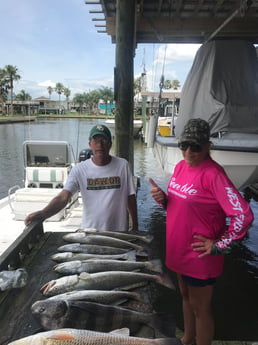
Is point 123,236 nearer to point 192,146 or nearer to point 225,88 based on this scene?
point 192,146

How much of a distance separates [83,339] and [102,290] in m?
0.49

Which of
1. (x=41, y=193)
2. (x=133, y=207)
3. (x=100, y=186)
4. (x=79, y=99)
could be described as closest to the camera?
(x=100, y=186)

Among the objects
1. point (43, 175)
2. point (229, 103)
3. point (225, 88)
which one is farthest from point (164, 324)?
point (43, 175)

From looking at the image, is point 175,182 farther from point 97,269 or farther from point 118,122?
point 118,122

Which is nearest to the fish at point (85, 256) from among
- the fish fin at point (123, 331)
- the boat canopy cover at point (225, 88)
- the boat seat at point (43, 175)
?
the fish fin at point (123, 331)

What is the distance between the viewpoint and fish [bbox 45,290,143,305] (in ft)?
5.50

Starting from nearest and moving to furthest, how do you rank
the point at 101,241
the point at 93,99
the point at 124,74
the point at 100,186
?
the point at 101,241 → the point at 100,186 → the point at 124,74 → the point at 93,99

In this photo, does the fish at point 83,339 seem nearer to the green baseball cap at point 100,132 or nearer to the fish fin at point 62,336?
the fish fin at point 62,336

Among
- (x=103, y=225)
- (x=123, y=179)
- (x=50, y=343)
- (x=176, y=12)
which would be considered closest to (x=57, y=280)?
(x=50, y=343)

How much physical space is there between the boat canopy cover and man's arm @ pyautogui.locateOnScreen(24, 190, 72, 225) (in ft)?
12.1

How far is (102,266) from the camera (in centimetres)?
206

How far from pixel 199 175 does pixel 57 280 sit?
1.22 m

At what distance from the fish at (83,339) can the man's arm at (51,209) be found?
1350 mm

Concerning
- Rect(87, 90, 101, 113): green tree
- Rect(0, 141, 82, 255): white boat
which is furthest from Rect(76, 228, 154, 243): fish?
Rect(87, 90, 101, 113): green tree
